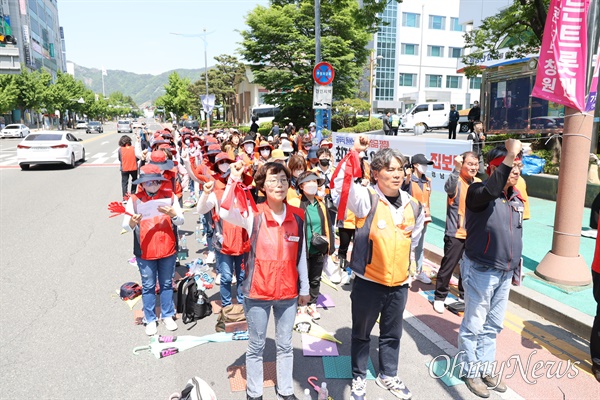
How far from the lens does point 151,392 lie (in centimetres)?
356

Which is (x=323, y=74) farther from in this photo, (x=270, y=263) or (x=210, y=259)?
(x=270, y=263)

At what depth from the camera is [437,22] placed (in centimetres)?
5606

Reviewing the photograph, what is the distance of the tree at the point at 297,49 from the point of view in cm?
2828

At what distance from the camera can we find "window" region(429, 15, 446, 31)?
2199 inches

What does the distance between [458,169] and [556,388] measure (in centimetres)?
Answer: 212

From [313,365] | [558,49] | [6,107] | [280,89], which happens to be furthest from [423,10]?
[313,365]

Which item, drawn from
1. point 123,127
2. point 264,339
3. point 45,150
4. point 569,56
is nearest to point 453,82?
point 123,127

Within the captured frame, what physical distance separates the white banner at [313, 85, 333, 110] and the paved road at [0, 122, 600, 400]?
254 inches

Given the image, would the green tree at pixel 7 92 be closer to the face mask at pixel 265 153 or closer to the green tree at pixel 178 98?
the green tree at pixel 178 98

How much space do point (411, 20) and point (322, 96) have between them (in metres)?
49.5

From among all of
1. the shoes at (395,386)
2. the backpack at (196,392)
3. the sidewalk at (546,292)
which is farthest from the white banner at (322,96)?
the backpack at (196,392)

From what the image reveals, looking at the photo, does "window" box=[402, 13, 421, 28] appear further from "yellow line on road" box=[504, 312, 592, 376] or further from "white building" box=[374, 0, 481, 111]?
"yellow line on road" box=[504, 312, 592, 376]

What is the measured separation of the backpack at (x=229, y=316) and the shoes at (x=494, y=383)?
248 cm

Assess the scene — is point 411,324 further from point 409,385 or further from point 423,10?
point 423,10
